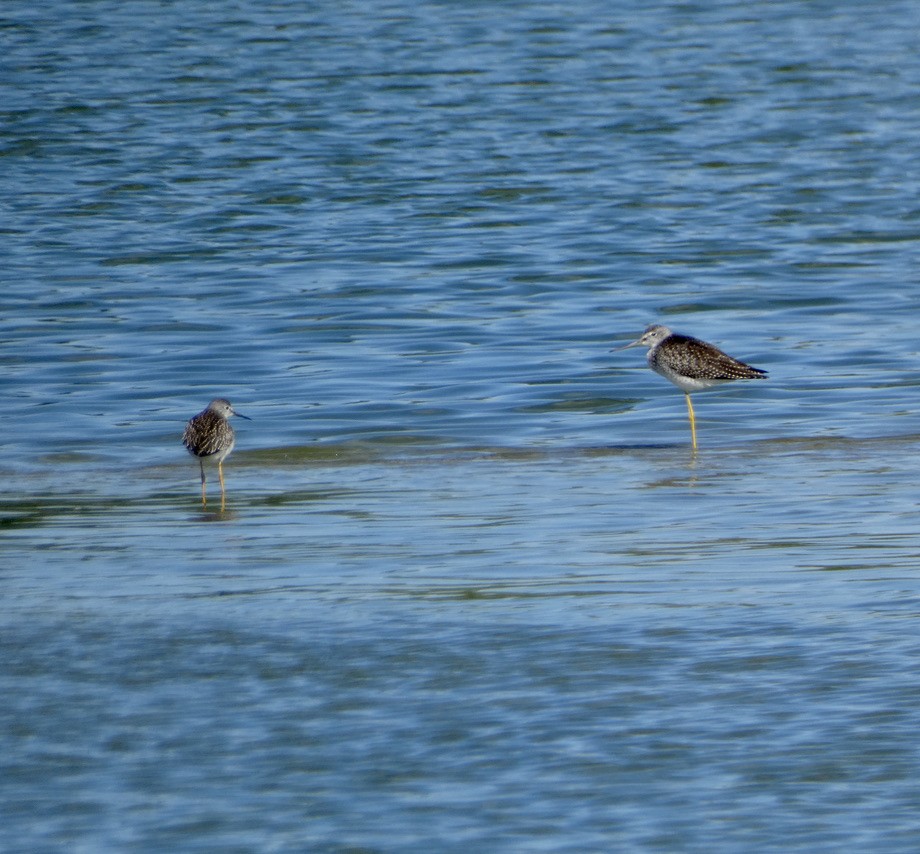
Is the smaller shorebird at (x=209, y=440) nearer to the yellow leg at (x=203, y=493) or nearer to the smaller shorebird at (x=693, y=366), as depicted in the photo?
the yellow leg at (x=203, y=493)

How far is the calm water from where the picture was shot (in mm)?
6688

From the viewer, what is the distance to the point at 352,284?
2052 cm

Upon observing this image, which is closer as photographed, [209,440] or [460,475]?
[209,440]

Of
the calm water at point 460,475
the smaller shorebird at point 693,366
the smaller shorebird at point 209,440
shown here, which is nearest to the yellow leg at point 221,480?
the smaller shorebird at point 209,440

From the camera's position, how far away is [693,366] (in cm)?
1370

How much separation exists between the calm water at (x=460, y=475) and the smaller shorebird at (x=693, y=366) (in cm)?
36

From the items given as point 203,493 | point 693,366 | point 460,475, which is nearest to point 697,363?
point 693,366

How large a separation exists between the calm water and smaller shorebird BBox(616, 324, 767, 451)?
0.36 metres

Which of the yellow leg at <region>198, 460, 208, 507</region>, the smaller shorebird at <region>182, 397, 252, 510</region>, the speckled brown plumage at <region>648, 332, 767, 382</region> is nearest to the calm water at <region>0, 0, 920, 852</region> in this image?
the yellow leg at <region>198, 460, 208, 507</region>

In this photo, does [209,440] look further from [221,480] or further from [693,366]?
[693,366]

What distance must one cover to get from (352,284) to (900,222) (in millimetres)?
6949

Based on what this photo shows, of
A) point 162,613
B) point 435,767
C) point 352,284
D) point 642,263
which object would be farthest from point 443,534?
point 642,263

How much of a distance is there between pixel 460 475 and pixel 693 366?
217 centimetres

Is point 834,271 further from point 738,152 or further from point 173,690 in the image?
point 173,690
